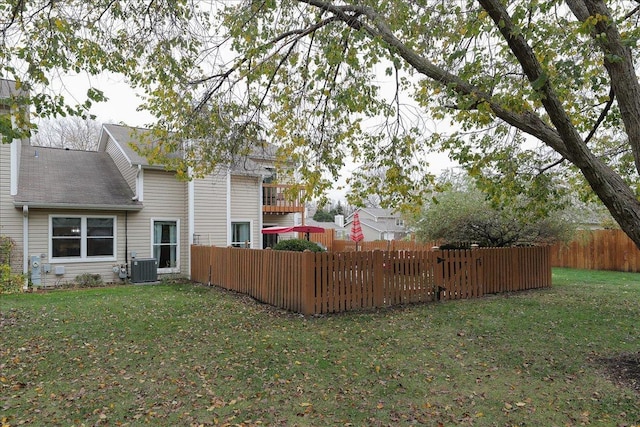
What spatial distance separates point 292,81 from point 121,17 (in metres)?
2.95

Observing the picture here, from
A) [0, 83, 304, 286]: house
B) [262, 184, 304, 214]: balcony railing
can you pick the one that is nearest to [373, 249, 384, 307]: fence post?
[0, 83, 304, 286]: house

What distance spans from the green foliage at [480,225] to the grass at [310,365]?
4.20 m

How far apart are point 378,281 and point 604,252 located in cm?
1453

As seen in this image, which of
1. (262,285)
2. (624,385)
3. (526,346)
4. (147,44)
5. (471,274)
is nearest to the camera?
(624,385)

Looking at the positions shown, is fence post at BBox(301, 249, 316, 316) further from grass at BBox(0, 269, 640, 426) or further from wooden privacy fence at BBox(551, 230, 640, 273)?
wooden privacy fence at BBox(551, 230, 640, 273)

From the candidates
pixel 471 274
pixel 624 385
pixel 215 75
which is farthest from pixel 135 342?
pixel 471 274

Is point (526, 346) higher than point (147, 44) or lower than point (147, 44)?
lower

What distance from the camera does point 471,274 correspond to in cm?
1041

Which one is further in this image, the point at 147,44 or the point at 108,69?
the point at 147,44

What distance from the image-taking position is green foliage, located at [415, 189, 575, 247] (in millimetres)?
12586

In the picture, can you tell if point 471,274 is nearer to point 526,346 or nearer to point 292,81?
point 526,346

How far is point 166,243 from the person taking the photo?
14430mm

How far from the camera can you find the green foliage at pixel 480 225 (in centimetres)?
1259

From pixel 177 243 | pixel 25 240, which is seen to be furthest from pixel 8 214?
pixel 177 243
